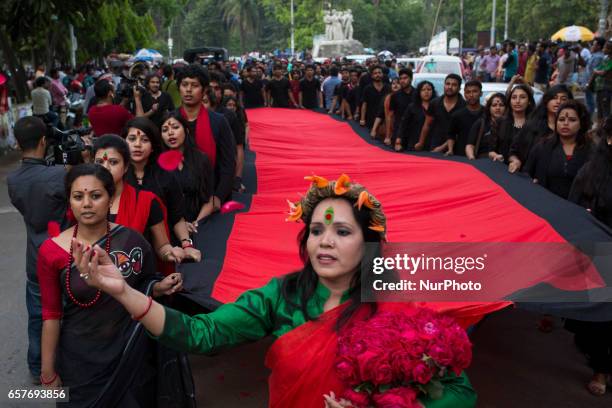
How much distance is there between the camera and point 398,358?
215cm

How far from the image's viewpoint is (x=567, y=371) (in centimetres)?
514

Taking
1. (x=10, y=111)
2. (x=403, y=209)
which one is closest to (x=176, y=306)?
(x=403, y=209)

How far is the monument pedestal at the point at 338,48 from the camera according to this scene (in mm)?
49938

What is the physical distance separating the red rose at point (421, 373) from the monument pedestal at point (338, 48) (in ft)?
159

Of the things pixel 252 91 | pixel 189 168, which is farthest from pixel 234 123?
pixel 252 91

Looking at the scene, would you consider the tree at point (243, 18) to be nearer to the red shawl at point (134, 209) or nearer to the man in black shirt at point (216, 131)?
the man in black shirt at point (216, 131)

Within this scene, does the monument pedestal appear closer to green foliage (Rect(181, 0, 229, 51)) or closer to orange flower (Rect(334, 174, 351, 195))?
green foliage (Rect(181, 0, 229, 51))

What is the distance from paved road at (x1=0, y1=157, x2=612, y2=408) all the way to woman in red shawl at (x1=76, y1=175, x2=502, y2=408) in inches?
89.0

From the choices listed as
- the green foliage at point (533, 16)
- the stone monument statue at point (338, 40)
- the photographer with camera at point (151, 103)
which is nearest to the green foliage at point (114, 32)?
the photographer with camera at point (151, 103)

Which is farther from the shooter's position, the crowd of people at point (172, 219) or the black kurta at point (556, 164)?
the black kurta at point (556, 164)

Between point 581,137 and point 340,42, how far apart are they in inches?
1804

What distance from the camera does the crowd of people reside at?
256 centimetres

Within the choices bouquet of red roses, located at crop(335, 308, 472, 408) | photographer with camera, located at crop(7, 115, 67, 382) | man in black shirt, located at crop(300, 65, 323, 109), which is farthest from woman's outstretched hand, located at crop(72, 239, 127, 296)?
man in black shirt, located at crop(300, 65, 323, 109)

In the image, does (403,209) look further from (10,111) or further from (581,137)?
(10,111)
